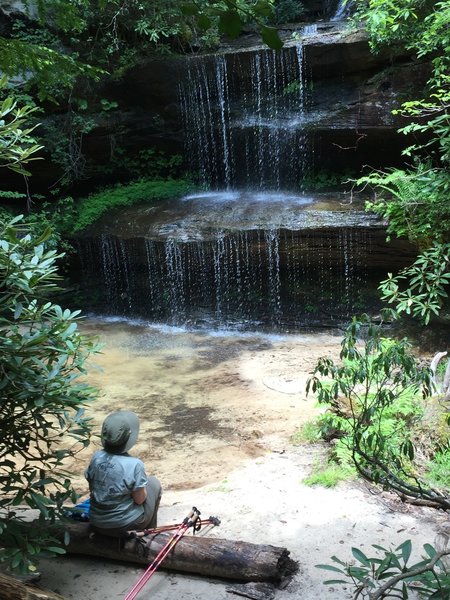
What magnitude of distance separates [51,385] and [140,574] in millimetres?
1260

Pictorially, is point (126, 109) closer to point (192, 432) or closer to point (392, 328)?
point (392, 328)

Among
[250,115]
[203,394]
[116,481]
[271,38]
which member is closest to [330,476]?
[116,481]

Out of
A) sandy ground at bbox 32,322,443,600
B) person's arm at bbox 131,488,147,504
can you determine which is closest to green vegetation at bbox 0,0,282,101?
sandy ground at bbox 32,322,443,600

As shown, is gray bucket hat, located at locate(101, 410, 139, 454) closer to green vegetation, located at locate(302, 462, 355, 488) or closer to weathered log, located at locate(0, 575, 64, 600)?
weathered log, located at locate(0, 575, 64, 600)

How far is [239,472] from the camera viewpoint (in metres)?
4.62

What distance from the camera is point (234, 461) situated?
4898 mm

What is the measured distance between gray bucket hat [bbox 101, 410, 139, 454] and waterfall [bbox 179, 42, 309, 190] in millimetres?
8996

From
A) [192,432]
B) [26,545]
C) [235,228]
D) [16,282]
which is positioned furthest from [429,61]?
[26,545]

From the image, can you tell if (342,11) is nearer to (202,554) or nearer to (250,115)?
(250,115)

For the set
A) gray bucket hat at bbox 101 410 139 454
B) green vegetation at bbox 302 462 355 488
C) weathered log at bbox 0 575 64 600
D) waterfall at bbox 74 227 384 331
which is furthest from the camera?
waterfall at bbox 74 227 384 331

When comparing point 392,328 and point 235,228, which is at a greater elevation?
point 235,228

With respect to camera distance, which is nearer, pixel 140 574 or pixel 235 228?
pixel 140 574

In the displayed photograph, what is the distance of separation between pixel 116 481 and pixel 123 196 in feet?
31.8

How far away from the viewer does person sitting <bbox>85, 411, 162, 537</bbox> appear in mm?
3047
